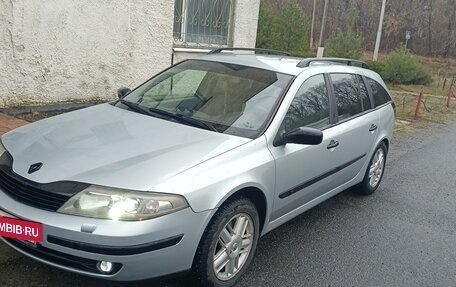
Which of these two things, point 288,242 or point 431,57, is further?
point 431,57

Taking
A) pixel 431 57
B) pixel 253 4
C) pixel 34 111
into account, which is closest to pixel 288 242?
pixel 34 111

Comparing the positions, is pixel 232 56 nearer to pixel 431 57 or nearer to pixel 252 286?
pixel 252 286

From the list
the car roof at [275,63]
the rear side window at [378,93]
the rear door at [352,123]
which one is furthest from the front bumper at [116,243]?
the rear side window at [378,93]

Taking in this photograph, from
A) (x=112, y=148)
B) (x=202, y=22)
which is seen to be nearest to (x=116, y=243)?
(x=112, y=148)

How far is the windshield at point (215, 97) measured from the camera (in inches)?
129

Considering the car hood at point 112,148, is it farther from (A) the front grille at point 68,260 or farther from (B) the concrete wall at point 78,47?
(B) the concrete wall at point 78,47

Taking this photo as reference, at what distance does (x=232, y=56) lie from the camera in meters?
4.19

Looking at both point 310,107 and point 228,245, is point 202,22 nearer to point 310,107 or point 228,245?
point 310,107

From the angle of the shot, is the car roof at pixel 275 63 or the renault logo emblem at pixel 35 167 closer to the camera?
the renault logo emblem at pixel 35 167

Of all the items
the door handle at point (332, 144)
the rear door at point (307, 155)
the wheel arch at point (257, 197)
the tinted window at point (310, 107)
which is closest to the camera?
the wheel arch at point (257, 197)

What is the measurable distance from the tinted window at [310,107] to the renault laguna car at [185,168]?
14 millimetres

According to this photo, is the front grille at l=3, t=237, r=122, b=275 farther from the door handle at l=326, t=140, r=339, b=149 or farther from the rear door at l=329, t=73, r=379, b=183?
the rear door at l=329, t=73, r=379, b=183

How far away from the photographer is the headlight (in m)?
2.34

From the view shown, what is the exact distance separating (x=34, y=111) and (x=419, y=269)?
5.32 m
